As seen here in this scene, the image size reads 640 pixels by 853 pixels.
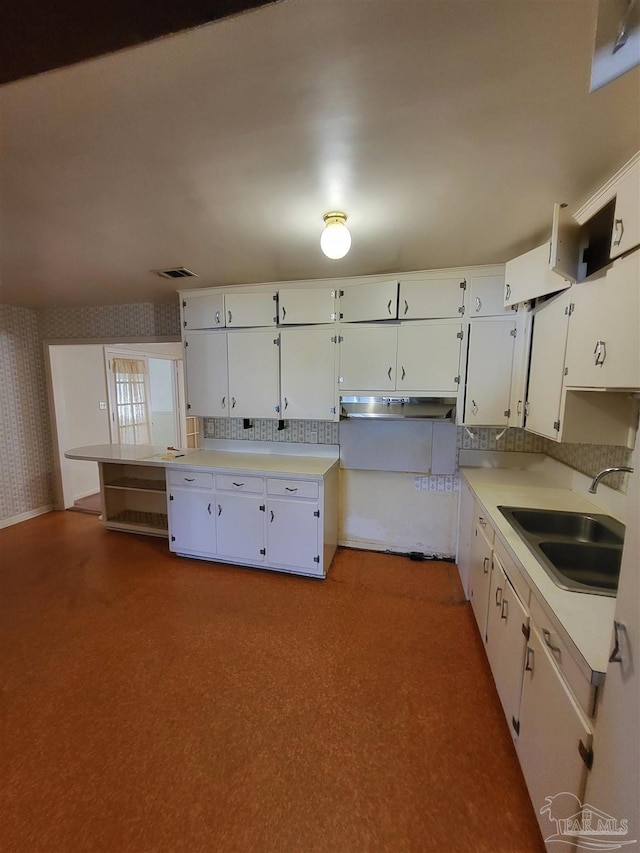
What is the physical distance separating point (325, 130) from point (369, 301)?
5.27ft

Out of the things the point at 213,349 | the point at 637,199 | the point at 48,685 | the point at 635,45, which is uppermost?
the point at 635,45

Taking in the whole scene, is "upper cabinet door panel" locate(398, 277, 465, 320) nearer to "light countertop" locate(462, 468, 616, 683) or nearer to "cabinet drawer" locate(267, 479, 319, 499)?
"light countertop" locate(462, 468, 616, 683)

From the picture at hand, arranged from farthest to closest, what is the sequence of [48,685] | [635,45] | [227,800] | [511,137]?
1. [48,685]
2. [227,800]
3. [511,137]
4. [635,45]

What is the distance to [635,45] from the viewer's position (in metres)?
0.75

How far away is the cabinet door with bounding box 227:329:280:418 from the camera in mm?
2953

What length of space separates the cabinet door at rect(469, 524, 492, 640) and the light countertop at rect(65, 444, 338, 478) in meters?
1.18

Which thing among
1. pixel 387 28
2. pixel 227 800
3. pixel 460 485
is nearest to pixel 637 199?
pixel 387 28

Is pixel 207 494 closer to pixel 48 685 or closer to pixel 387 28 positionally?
pixel 48 685

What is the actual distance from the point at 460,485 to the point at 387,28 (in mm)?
2828

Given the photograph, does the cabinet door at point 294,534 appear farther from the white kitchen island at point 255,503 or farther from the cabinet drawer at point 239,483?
the cabinet drawer at point 239,483

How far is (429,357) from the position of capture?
263 cm

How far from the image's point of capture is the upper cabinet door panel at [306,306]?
279cm

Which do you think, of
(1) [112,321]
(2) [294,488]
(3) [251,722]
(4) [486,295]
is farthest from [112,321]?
(3) [251,722]

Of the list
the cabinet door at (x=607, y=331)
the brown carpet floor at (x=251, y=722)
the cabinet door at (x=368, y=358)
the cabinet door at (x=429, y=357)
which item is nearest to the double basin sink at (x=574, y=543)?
the cabinet door at (x=607, y=331)
